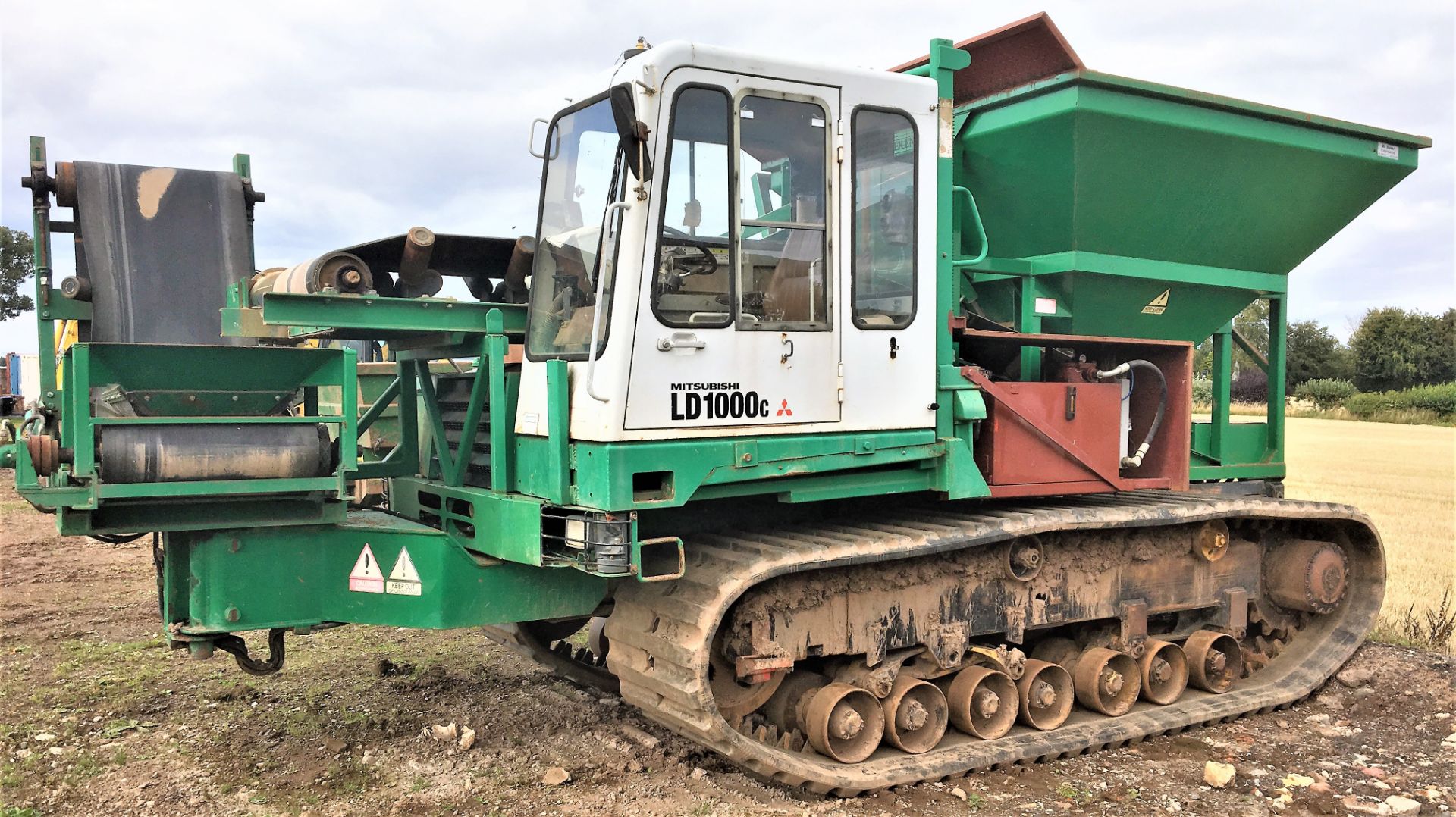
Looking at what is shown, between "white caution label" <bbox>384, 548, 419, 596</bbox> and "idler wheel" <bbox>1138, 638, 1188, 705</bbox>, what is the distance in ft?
13.1

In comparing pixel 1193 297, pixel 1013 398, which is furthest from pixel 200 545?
pixel 1193 297

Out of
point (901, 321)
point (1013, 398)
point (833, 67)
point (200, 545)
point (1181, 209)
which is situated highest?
point (833, 67)

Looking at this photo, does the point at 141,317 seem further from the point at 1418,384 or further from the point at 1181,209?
the point at 1418,384

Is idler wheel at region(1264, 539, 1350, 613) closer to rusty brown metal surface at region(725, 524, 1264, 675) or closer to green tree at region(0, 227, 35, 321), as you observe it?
rusty brown metal surface at region(725, 524, 1264, 675)

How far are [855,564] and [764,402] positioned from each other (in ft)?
3.06

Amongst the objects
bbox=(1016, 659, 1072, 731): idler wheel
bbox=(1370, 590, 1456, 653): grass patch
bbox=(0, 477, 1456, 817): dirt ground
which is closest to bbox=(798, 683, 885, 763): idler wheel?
bbox=(0, 477, 1456, 817): dirt ground

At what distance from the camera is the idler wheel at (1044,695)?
5887 mm

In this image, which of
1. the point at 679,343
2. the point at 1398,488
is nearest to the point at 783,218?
the point at 679,343

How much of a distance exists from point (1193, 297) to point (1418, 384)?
5246 cm

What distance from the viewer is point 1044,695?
232 inches

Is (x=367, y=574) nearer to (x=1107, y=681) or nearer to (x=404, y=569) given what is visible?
(x=404, y=569)

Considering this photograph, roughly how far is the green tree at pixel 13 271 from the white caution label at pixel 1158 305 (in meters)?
30.2

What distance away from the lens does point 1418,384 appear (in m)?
50.7

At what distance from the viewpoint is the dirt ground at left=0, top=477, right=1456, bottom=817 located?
16.4ft
